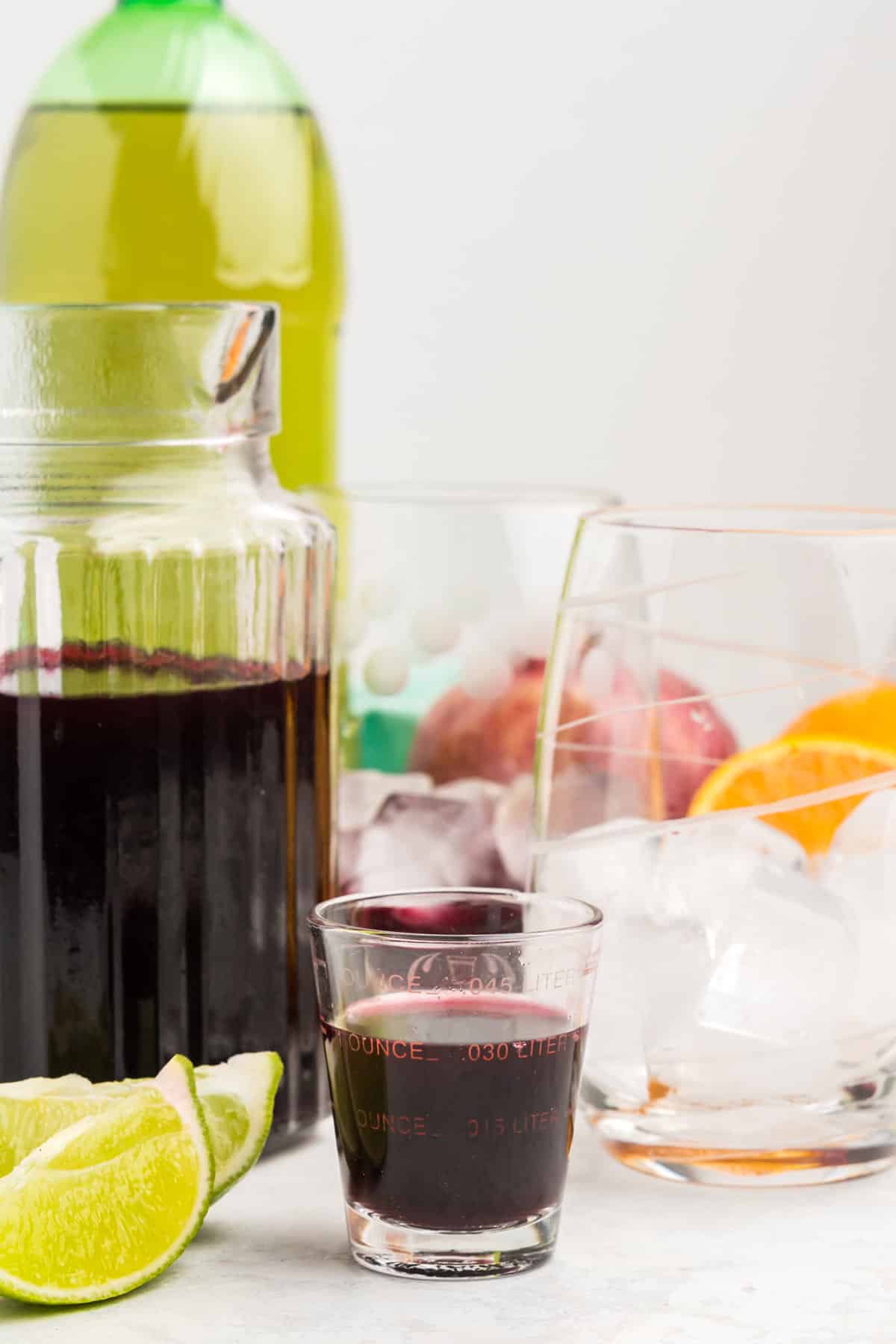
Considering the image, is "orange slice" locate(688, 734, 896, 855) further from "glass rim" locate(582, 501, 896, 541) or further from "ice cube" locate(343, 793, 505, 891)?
"ice cube" locate(343, 793, 505, 891)

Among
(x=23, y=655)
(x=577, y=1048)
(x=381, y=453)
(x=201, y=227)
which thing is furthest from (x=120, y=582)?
(x=381, y=453)

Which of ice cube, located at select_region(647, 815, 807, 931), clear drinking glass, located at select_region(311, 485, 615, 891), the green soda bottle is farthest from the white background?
ice cube, located at select_region(647, 815, 807, 931)

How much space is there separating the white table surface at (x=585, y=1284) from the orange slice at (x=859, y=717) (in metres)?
0.19

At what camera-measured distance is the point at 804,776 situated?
0.76 m

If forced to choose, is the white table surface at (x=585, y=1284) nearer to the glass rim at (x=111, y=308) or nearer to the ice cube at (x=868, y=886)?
the ice cube at (x=868, y=886)

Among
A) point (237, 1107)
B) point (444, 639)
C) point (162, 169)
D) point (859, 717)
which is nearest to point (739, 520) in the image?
point (859, 717)

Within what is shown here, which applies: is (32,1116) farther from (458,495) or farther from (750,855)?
(458,495)

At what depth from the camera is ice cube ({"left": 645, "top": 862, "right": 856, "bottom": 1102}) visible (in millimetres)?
752

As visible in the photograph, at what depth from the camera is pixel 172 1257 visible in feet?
2.21

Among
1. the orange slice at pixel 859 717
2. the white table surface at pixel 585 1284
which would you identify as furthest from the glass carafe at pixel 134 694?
the orange slice at pixel 859 717

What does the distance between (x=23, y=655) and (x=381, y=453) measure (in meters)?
0.99

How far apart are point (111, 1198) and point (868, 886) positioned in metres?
0.32

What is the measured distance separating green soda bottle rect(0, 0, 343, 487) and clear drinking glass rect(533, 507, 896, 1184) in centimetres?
43

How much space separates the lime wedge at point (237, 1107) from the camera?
0.73 metres
